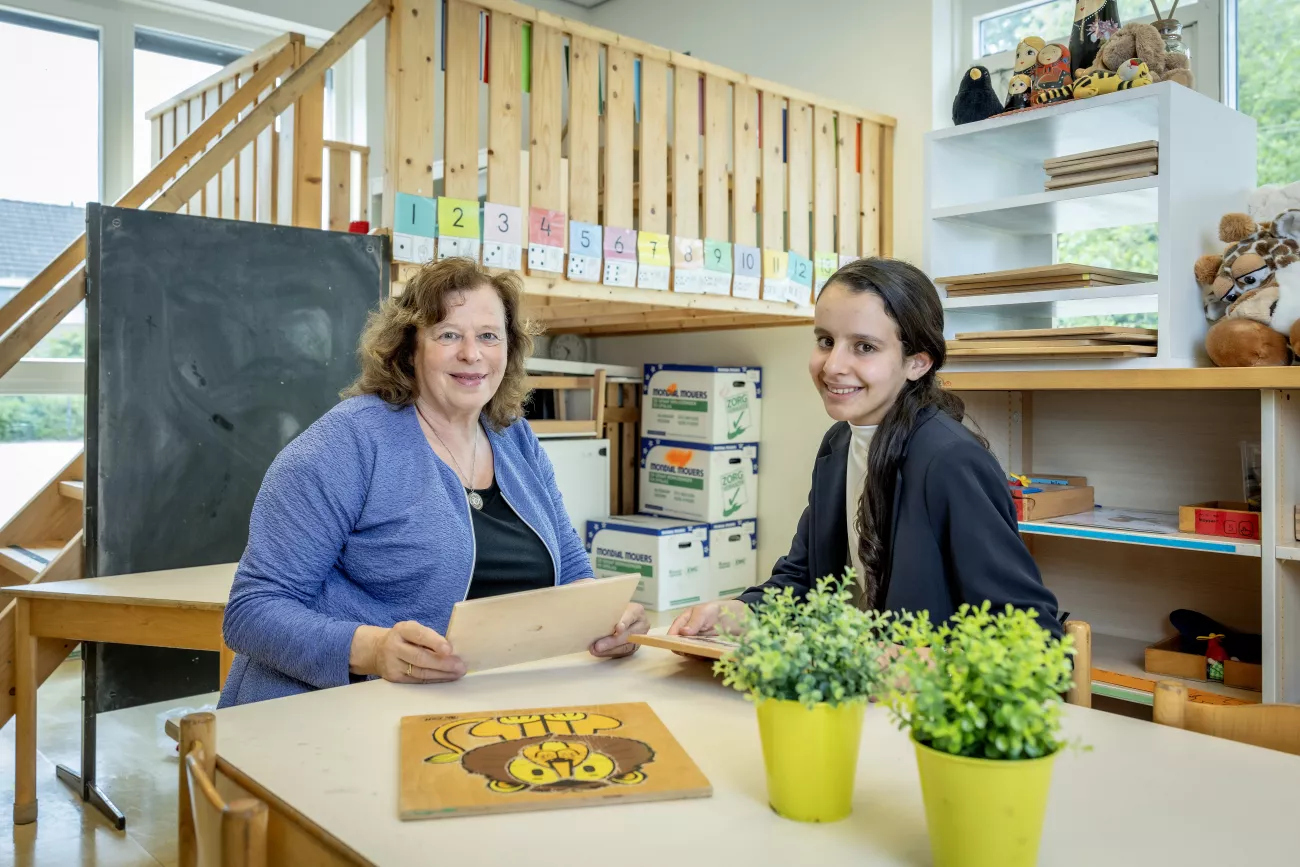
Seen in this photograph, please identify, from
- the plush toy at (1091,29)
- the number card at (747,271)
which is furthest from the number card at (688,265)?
the plush toy at (1091,29)

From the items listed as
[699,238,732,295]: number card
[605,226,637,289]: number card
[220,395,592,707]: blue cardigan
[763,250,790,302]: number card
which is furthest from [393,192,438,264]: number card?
[763,250,790,302]: number card

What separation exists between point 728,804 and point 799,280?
122 inches

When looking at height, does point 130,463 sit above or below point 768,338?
below

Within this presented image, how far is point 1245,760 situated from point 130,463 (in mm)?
2416

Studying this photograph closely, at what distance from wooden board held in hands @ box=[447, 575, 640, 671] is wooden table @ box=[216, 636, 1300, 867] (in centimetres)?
9

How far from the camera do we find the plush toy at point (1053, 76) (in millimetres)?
2635

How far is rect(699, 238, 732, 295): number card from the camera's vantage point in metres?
3.50

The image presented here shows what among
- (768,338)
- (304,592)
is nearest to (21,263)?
(768,338)

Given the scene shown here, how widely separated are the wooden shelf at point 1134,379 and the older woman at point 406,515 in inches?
49.2

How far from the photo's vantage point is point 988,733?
741mm

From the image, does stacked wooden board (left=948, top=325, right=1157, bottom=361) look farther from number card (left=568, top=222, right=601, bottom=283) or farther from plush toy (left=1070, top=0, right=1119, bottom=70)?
number card (left=568, top=222, right=601, bottom=283)

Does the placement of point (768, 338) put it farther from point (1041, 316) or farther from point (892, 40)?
point (1041, 316)

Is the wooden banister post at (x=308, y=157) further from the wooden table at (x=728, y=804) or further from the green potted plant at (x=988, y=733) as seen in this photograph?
the green potted plant at (x=988, y=733)

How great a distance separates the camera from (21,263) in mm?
4516
